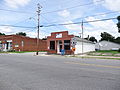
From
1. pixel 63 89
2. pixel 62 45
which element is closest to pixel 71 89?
pixel 63 89

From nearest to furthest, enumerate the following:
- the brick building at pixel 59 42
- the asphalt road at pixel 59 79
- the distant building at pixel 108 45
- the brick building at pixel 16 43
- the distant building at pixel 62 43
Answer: the asphalt road at pixel 59 79
the distant building at pixel 62 43
the brick building at pixel 59 42
the brick building at pixel 16 43
the distant building at pixel 108 45

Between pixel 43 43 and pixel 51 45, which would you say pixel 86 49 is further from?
pixel 43 43

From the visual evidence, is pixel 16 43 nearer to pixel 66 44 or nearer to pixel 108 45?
pixel 66 44

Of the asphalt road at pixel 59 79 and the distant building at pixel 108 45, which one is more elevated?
the distant building at pixel 108 45

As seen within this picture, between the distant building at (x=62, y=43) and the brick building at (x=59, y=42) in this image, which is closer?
the distant building at (x=62, y=43)

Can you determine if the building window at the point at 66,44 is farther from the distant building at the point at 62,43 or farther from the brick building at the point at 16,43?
the brick building at the point at 16,43

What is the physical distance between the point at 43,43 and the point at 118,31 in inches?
1372

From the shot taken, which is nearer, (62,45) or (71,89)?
(71,89)

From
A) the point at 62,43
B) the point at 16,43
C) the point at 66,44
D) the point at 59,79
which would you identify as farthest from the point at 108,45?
the point at 59,79

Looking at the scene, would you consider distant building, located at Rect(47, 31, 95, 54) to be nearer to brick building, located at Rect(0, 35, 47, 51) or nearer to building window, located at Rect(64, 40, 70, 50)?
building window, located at Rect(64, 40, 70, 50)

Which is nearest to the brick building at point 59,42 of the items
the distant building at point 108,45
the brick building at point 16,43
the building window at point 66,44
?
the building window at point 66,44

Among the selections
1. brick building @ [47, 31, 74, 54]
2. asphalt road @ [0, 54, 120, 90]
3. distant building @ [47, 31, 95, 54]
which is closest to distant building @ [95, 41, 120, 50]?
distant building @ [47, 31, 95, 54]

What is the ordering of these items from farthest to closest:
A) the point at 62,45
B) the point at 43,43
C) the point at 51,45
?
the point at 43,43 → the point at 51,45 → the point at 62,45

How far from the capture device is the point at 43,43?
187 feet
